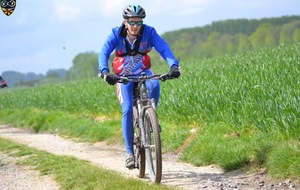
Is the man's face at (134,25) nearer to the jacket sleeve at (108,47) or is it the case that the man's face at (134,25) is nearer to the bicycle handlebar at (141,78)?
the jacket sleeve at (108,47)

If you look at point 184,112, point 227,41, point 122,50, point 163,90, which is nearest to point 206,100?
point 184,112

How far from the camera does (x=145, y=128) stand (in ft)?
25.1

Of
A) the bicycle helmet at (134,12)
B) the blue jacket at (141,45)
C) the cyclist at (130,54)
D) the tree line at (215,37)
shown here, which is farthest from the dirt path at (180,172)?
the tree line at (215,37)

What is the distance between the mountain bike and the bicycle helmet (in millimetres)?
793

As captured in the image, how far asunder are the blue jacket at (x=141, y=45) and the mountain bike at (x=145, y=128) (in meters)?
0.43

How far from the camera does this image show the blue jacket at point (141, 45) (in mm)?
7766

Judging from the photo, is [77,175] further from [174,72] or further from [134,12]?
[134,12]

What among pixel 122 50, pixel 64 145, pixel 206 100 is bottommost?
pixel 64 145

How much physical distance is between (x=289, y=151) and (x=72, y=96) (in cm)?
1638

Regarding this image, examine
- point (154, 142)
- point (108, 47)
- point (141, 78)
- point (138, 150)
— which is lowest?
point (138, 150)

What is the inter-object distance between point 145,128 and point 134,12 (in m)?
1.57

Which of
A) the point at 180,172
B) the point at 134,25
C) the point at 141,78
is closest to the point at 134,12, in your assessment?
the point at 134,25

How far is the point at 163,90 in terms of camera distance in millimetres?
15492

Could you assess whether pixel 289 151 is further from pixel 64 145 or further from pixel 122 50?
pixel 64 145
